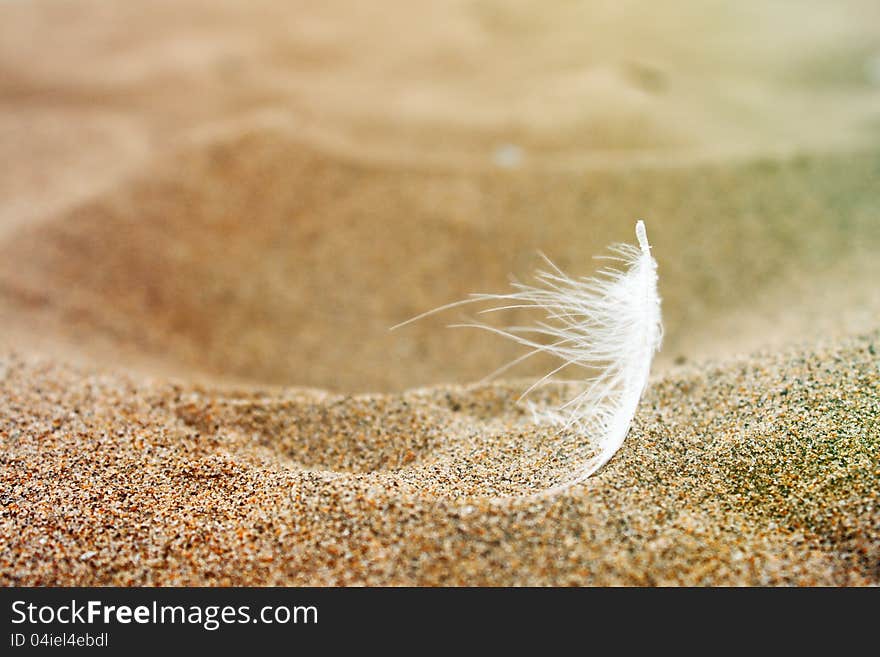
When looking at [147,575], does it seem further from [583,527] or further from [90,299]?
[90,299]

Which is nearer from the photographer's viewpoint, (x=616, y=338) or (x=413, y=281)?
(x=616, y=338)

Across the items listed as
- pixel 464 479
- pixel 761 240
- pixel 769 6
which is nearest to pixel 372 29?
pixel 769 6

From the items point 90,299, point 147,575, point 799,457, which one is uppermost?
point 799,457

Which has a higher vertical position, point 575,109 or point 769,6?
point 769,6

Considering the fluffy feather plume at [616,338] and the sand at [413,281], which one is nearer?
the sand at [413,281]

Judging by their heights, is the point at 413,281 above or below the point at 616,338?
below

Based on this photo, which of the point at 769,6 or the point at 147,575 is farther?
the point at 769,6

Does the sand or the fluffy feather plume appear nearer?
the sand
